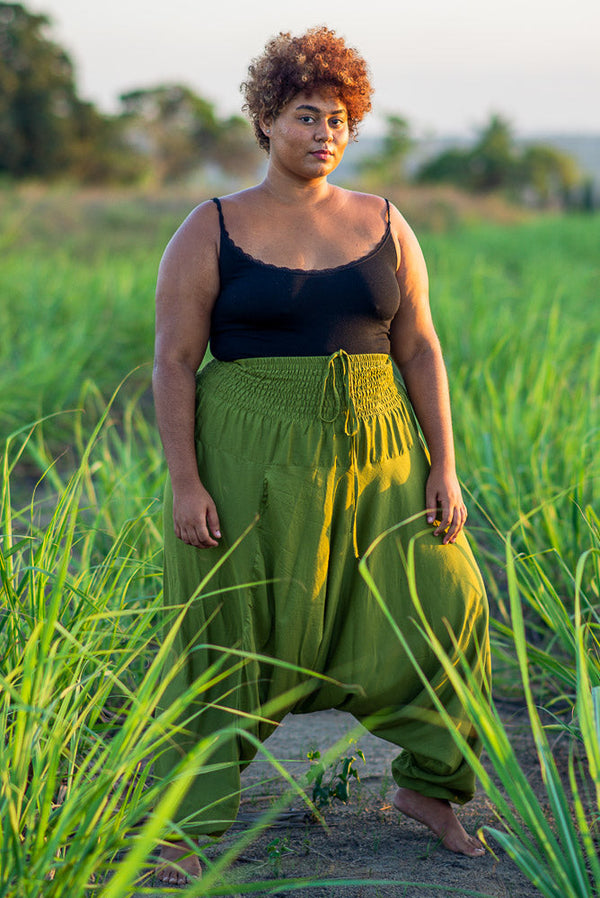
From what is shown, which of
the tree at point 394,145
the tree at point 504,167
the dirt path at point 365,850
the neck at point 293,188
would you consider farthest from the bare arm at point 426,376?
the tree at point 394,145

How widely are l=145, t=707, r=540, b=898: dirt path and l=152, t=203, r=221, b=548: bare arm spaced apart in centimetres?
41

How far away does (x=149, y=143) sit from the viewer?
37.4 m

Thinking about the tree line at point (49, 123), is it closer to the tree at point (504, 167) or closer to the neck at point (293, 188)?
the tree at point (504, 167)

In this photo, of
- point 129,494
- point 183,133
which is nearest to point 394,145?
point 183,133

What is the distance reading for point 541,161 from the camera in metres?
45.7

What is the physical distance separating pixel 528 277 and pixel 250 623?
6.14m

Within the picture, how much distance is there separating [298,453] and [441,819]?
69 centimetres

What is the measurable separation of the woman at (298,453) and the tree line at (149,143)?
66.6ft

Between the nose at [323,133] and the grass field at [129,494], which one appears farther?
the nose at [323,133]

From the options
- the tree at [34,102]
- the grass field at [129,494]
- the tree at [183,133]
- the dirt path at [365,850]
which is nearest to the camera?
the grass field at [129,494]

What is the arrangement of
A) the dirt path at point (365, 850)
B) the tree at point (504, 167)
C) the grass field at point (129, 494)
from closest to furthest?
1. the grass field at point (129, 494)
2. the dirt path at point (365, 850)
3. the tree at point (504, 167)

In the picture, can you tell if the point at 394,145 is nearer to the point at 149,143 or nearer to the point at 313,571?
the point at 149,143

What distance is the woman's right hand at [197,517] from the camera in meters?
1.62

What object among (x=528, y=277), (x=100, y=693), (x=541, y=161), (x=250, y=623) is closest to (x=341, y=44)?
(x=250, y=623)
